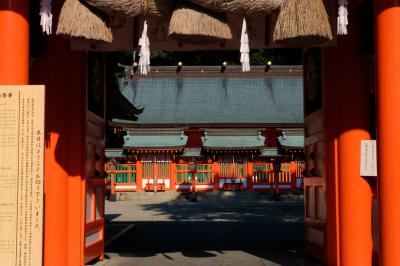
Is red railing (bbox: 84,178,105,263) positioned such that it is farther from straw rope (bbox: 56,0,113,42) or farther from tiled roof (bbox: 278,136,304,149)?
tiled roof (bbox: 278,136,304,149)

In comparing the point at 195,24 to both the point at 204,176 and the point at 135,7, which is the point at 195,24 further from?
the point at 204,176

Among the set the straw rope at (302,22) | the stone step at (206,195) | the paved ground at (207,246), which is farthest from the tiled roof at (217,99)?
the straw rope at (302,22)

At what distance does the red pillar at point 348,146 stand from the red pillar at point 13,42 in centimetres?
370

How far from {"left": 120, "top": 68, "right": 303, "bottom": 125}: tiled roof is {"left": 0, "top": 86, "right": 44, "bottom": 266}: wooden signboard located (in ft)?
102

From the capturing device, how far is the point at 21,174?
14.7 ft

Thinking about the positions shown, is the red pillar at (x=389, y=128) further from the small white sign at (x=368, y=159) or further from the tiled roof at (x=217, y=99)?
the tiled roof at (x=217, y=99)

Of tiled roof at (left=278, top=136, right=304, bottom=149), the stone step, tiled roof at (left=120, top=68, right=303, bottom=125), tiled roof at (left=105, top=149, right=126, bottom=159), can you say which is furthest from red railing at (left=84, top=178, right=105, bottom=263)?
tiled roof at (left=120, top=68, right=303, bottom=125)

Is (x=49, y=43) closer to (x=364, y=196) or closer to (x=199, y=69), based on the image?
(x=364, y=196)

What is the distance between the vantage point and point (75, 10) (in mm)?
5035

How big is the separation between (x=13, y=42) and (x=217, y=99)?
33.3 metres

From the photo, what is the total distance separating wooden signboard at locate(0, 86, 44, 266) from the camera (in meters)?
4.48

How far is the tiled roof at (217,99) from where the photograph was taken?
36406 mm

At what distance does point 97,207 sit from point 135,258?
3.47 feet

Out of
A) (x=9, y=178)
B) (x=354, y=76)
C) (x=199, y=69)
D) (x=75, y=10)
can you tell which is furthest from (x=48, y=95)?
(x=199, y=69)
